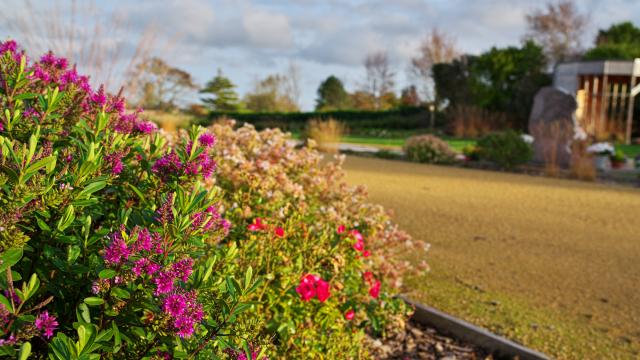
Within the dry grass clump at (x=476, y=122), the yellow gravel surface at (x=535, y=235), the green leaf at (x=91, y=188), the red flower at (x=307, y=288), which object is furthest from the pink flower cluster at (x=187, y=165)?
the dry grass clump at (x=476, y=122)

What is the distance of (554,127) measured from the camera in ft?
39.7

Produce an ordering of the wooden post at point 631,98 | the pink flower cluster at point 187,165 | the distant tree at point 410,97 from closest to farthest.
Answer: the pink flower cluster at point 187,165 < the wooden post at point 631,98 < the distant tree at point 410,97

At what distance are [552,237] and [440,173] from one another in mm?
4966

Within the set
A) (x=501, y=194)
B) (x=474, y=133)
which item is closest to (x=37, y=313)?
(x=501, y=194)

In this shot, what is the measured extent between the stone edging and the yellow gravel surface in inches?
32.0

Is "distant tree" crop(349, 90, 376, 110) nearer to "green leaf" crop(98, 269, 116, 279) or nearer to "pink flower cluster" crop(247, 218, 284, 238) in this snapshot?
"pink flower cluster" crop(247, 218, 284, 238)

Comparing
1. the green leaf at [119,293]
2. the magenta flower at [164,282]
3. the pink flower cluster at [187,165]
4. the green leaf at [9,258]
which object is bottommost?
the green leaf at [119,293]

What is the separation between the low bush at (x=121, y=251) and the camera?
1.27 m

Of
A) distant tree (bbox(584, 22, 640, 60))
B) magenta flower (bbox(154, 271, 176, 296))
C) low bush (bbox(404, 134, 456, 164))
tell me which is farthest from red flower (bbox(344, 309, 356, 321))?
distant tree (bbox(584, 22, 640, 60))

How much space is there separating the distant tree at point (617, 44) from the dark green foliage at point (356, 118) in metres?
6.91

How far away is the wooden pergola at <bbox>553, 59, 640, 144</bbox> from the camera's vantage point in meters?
19.3

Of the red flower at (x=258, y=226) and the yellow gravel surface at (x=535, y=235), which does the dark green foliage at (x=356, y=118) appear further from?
the red flower at (x=258, y=226)

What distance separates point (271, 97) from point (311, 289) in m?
31.3

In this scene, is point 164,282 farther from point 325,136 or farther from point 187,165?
point 325,136
